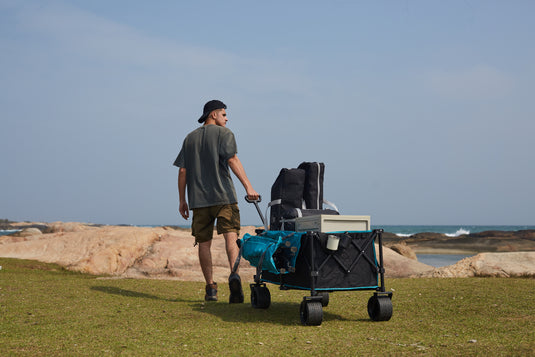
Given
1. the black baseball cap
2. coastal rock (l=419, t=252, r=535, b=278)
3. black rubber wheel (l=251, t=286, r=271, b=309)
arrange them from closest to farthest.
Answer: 1. black rubber wheel (l=251, t=286, r=271, b=309)
2. the black baseball cap
3. coastal rock (l=419, t=252, r=535, b=278)

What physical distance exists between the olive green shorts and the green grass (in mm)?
890

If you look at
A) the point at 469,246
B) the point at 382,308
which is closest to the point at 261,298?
the point at 382,308

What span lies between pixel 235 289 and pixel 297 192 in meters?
1.41

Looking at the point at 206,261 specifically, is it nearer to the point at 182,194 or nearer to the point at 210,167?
the point at 182,194

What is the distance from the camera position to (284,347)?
397 centimetres

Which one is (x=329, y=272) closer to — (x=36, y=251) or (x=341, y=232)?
(x=341, y=232)

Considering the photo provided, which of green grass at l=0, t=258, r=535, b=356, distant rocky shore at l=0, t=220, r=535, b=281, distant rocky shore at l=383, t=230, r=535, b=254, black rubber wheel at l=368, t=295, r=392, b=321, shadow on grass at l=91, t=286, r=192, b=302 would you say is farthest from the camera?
distant rocky shore at l=383, t=230, r=535, b=254

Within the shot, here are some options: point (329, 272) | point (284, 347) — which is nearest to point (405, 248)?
point (329, 272)

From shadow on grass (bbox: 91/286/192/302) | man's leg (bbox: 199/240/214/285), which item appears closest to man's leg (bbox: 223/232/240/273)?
man's leg (bbox: 199/240/214/285)

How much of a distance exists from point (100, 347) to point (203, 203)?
269 centimetres

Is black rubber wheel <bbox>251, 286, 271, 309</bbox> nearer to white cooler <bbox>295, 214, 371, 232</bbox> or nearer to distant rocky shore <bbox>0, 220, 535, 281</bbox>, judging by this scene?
white cooler <bbox>295, 214, 371, 232</bbox>

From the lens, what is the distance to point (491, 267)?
1005cm

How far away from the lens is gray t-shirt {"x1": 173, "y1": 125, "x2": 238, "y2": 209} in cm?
641

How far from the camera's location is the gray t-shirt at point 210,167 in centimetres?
641
